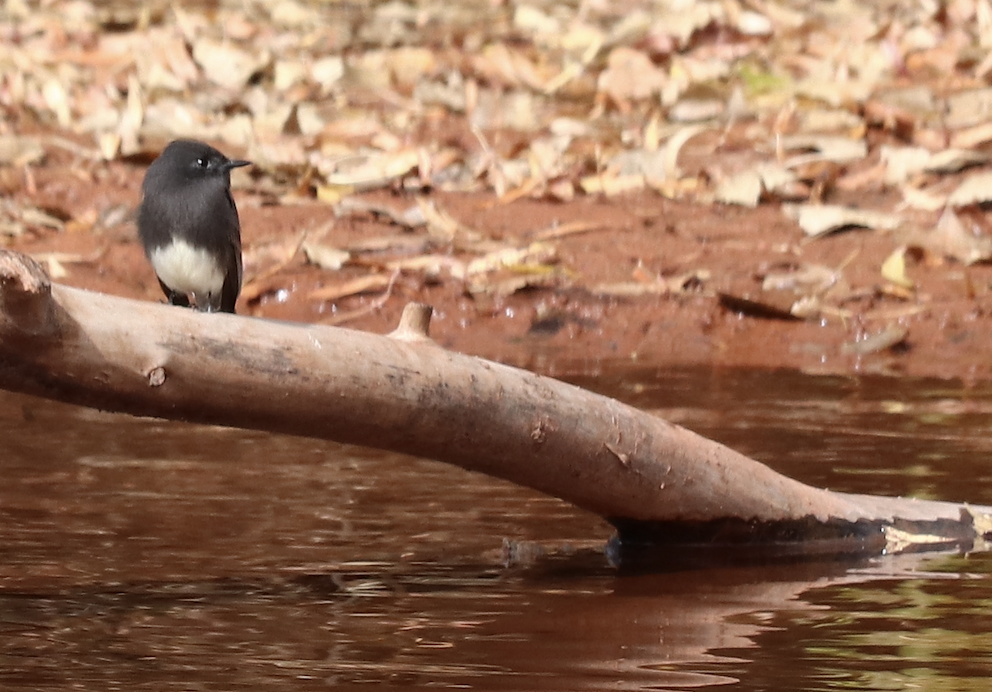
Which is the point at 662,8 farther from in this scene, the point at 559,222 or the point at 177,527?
the point at 177,527

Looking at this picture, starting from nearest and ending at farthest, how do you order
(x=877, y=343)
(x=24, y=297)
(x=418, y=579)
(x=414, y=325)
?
(x=24, y=297)
(x=414, y=325)
(x=418, y=579)
(x=877, y=343)

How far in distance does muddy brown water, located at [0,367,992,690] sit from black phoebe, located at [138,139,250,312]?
69 cm

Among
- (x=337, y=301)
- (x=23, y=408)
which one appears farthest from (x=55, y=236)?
(x=23, y=408)

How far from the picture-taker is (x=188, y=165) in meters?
5.56

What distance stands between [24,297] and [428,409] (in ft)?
3.48

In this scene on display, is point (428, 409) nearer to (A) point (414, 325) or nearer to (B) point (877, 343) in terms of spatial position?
(A) point (414, 325)

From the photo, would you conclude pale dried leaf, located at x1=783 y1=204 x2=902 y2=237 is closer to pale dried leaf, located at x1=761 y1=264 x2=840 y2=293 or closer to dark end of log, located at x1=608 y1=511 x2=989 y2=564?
pale dried leaf, located at x1=761 y1=264 x2=840 y2=293

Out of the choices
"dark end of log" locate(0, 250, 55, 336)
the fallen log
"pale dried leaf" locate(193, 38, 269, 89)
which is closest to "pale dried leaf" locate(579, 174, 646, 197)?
"pale dried leaf" locate(193, 38, 269, 89)

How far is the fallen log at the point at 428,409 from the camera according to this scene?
3.83m

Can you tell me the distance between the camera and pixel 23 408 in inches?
278

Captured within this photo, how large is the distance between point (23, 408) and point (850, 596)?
140 inches

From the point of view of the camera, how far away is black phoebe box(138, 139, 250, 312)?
5.50 metres

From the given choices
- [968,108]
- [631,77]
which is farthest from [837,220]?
[631,77]

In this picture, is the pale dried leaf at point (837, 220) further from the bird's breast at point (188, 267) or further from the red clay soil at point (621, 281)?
the bird's breast at point (188, 267)
